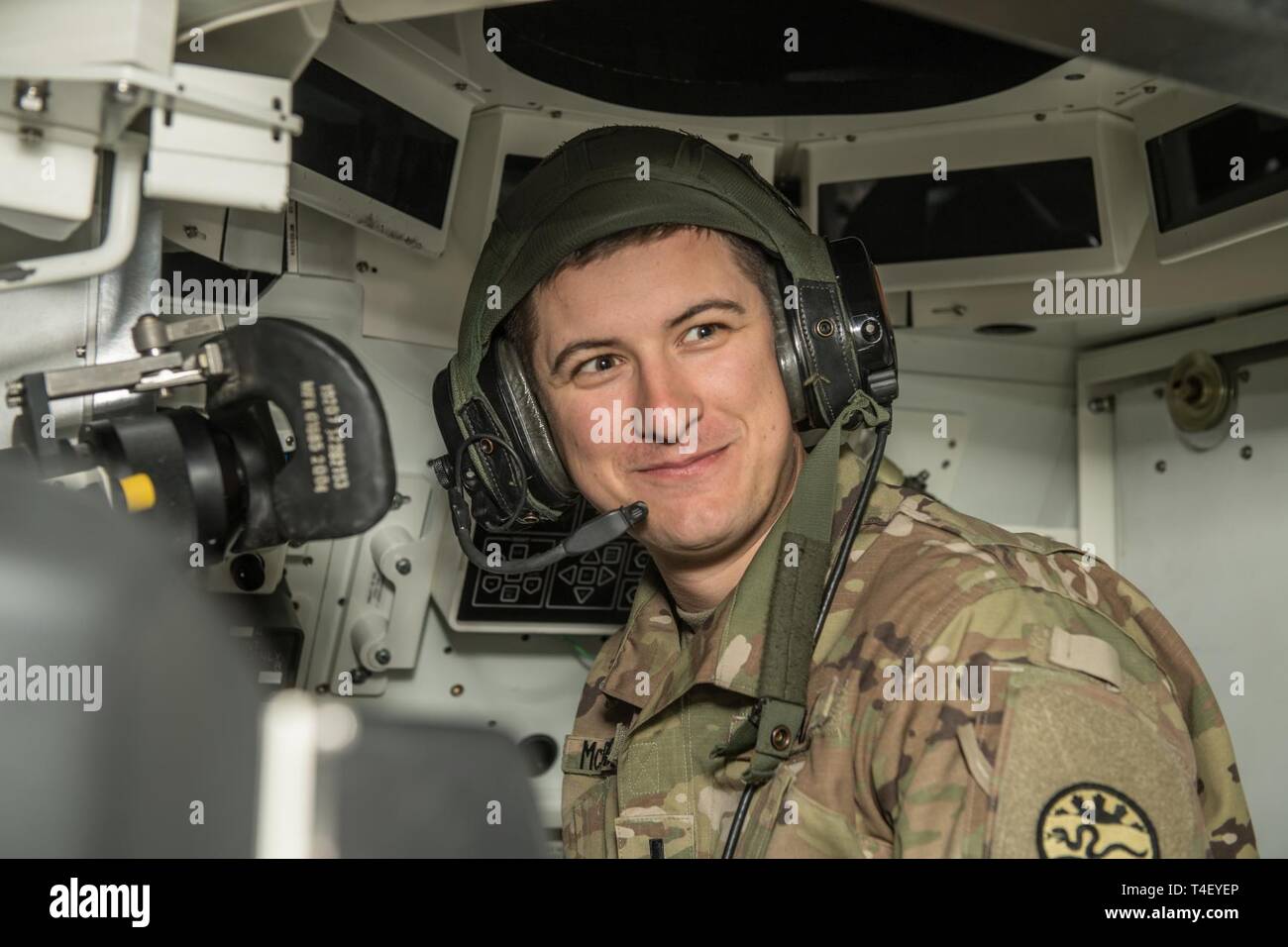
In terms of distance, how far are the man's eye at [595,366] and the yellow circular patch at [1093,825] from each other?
1.00 m

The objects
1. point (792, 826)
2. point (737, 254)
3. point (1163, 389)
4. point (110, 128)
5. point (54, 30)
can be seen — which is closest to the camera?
point (54, 30)

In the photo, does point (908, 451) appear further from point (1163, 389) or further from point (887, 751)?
point (887, 751)

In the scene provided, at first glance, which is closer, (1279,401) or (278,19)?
(278,19)

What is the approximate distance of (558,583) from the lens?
2.46 metres

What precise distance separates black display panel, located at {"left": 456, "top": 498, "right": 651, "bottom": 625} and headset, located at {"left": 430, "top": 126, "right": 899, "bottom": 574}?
0.44 m

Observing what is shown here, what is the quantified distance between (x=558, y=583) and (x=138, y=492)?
1.51 meters

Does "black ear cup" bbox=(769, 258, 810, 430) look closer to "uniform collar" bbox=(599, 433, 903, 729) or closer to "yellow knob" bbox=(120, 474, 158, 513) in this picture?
"uniform collar" bbox=(599, 433, 903, 729)

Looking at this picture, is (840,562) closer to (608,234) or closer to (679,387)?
(679,387)

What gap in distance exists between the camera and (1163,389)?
8.87ft

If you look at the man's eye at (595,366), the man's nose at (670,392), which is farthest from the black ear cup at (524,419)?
the man's nose at (670,392)

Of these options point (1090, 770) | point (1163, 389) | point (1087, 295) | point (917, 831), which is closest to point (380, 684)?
point (917, 831)

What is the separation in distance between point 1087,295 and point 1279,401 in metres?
0.45

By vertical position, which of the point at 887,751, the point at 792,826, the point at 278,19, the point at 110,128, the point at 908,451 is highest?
the point at 278,19

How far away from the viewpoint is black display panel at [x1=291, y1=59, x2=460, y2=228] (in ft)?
6.31
